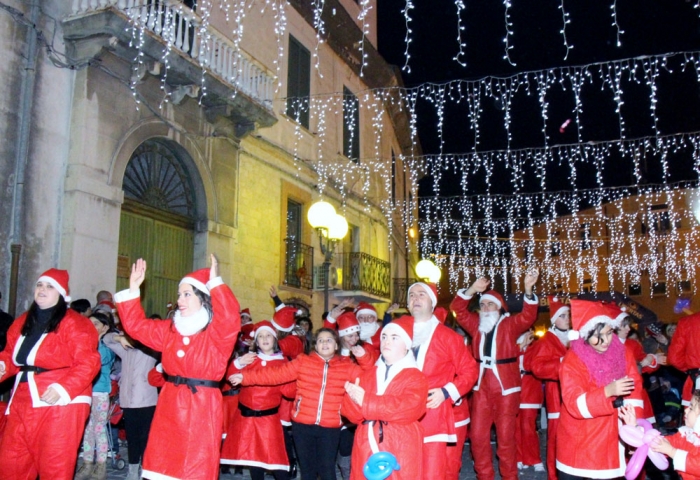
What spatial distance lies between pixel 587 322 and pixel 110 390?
5.93 m

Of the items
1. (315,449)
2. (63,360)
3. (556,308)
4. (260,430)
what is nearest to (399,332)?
(315,449)

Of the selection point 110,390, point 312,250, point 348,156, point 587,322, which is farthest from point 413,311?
point 348,156

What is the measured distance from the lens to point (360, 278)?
19609mm

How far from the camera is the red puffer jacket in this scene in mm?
6172

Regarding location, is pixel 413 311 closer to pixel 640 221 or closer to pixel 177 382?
pixel 177 382

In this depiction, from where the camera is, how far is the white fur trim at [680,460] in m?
4.09

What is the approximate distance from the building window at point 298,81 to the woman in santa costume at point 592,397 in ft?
41.3

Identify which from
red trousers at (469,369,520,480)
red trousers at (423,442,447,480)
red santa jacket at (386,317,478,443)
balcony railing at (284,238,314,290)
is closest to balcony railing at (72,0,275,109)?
balcony railing at (284,238,314,290)

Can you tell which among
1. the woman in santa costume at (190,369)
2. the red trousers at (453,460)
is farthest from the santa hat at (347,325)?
the woman in santa costume at (190,369)

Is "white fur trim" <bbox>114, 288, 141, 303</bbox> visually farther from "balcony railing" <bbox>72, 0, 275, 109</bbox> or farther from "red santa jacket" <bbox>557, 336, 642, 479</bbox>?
"balcony railing" <bbox>72, 0, 275, 109</bbox>

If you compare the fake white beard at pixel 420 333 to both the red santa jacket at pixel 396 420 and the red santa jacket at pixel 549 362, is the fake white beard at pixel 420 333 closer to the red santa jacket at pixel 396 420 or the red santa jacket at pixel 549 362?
the red santa jacket at pixel 396 420

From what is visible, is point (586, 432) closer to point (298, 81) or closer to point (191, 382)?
point (191, 382)

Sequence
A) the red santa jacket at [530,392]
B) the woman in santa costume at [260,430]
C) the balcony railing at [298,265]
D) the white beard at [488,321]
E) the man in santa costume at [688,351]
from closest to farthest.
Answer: the woman in santa costume at [260,430], the man in santa costume at [688,351], the white beard at [488,321], the red santa jacket at [530,392], the balcony railing at [298,265]

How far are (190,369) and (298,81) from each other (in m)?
13.3
